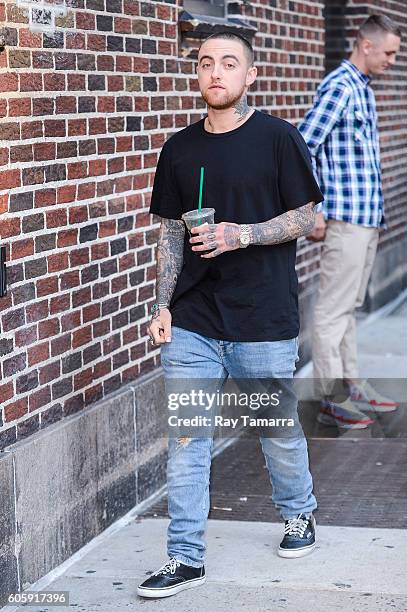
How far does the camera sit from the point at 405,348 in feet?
31.4

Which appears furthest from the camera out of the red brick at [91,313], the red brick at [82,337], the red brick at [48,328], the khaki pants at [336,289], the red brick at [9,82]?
the khaki pants at [336,289]

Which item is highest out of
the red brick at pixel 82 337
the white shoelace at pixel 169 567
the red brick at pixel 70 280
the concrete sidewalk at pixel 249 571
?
the red brick at pixel 70 280

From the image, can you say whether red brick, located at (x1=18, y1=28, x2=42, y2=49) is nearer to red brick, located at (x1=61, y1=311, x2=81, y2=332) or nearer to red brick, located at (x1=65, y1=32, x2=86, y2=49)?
red brick, located at (x1=65, y1=32, x2=86, y2=49)

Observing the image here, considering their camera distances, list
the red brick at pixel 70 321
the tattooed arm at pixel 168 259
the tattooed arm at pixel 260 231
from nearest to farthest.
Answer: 1. the tattooed arm at pixel 260 231
2. the tattooed arm at pixel 168 259
3. the red brick at pixel 70 321

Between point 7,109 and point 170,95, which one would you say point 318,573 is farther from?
point 170,95

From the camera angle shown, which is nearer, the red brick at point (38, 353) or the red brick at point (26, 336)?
the red brick at point (26, 336)

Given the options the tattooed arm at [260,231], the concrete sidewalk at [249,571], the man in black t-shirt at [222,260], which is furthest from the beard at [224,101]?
the concrete sidewalk at [249,571]

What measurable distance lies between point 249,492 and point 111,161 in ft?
5.49

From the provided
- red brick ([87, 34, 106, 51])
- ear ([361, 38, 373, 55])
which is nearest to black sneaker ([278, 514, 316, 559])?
red brick ([87, 34, 106, 51])

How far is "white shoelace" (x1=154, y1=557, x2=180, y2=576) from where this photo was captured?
4824 mm

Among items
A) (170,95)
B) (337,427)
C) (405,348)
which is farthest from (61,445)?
(405,348)

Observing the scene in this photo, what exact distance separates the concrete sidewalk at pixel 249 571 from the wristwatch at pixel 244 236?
127cm

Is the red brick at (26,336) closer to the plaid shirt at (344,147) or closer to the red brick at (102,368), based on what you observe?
the red brick at (102,368)

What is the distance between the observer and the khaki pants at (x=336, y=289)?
7.35m
